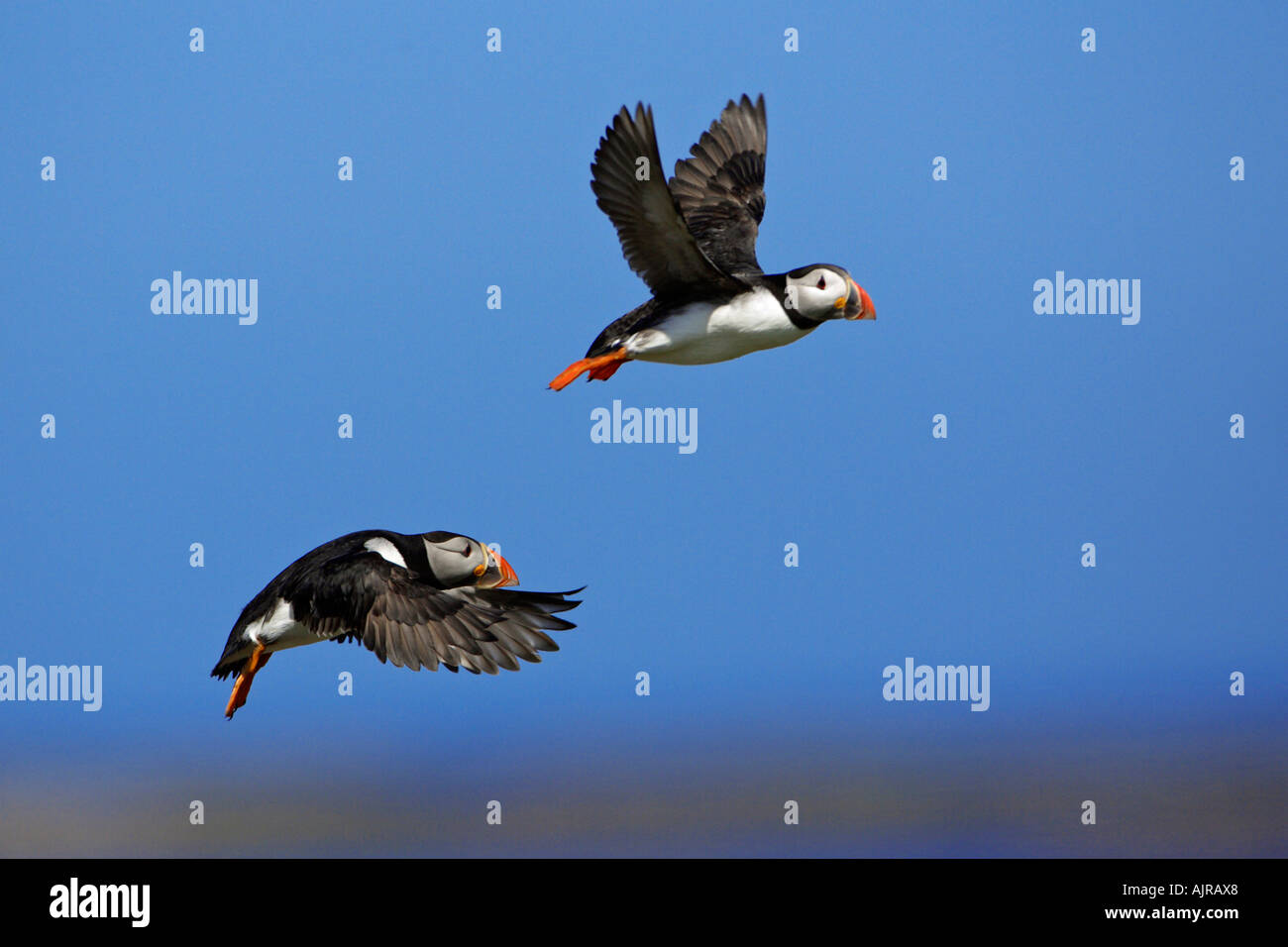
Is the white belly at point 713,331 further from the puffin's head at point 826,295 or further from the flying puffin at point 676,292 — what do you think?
the puffin's head at point 826,295

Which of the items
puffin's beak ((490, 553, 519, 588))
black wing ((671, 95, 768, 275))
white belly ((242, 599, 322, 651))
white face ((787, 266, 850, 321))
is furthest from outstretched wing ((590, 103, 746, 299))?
white belly ((242, 599, 322, 651))

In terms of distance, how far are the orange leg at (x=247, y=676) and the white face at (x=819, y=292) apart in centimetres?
315

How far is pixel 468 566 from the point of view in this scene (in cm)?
721

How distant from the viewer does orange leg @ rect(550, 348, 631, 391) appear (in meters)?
7.54

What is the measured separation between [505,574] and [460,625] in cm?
98

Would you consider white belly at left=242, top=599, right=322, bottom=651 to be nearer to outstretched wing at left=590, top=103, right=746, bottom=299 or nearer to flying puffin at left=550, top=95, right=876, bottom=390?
flying puffin at left=550, top=95, right=876, bottom=390

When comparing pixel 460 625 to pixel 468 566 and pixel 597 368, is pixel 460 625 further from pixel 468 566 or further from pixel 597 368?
pixel 597 368

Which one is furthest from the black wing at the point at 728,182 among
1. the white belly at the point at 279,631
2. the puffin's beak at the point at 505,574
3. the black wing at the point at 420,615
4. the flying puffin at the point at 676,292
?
the white belly at the point at 279,631

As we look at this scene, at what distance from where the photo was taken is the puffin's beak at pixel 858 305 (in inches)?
311

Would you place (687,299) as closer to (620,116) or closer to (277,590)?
(620,116)

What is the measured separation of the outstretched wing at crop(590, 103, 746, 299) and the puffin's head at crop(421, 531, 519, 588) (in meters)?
1.65

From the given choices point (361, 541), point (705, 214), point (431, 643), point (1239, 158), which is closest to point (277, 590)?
point (361, 541)

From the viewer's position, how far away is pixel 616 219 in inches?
293

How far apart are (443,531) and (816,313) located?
2219mm
